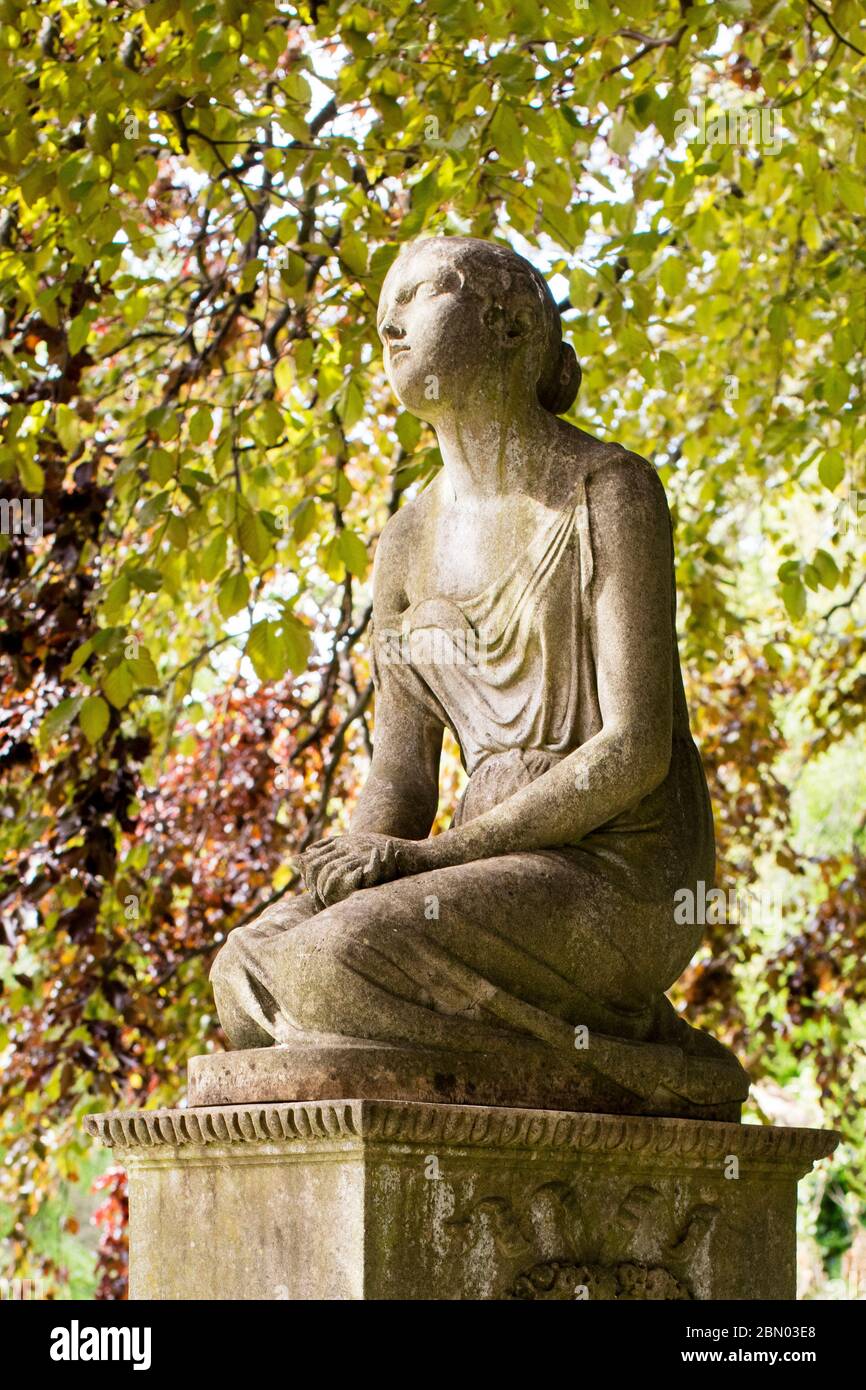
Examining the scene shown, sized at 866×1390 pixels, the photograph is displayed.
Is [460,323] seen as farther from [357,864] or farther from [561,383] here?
[357,864]

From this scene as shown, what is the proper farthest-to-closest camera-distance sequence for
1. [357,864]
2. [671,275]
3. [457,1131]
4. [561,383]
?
[671,275] → [561,383] → [357,864] → [457,1131]

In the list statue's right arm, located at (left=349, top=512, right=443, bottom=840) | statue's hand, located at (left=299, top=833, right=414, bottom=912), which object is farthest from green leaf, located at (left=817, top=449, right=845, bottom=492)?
statue's hand, located at (left=299, top=833, right=414, bottom=912)

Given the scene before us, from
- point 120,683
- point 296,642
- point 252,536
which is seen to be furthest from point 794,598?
point 120,683

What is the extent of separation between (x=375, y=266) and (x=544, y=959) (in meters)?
3.31

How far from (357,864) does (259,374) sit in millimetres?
5445

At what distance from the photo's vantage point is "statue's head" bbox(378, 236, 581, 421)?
448 centimetres

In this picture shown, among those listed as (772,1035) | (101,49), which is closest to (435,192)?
(101,49)

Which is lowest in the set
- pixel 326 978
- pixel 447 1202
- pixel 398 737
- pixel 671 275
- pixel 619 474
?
pixel 447 1202

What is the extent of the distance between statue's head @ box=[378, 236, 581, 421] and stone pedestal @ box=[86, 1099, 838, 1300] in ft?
5.34

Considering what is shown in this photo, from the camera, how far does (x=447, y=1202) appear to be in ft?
12.3

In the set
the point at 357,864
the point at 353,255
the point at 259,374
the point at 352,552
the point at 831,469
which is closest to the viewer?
the point at 357,864

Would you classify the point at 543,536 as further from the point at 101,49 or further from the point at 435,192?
the point at 101,49

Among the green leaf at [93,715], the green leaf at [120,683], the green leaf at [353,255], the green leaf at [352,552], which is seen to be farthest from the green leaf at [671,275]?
the green leaf at [93,715]

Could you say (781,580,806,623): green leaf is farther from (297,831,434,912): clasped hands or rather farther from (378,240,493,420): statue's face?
(297,831,434,912): clasped hands
